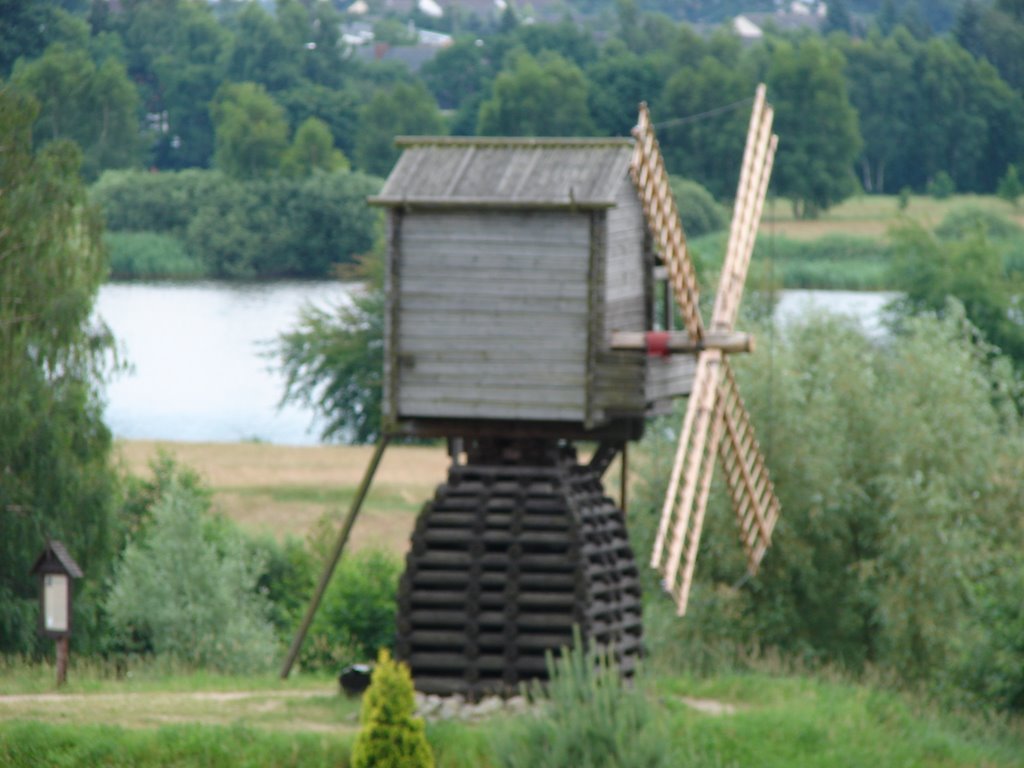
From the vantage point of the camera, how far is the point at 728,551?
34188 millimetres

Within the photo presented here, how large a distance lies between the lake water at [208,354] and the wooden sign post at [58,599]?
1515 inches

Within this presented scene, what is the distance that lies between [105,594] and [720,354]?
1515 centimetres

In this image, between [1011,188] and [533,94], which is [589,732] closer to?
[533,94]

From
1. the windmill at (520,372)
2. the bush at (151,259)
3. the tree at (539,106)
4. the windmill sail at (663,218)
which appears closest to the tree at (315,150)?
the tree at (539,106)

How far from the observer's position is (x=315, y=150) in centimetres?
8556

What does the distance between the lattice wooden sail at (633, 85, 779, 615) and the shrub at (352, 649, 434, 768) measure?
334 cm

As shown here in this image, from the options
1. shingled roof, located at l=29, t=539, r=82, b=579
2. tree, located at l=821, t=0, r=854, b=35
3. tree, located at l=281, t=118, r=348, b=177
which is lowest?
shingled roof, located at l=29, t=539, r=82, b=579

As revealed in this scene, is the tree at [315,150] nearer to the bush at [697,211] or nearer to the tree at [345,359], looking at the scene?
the bush at [697,211]

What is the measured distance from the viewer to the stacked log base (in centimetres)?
2478

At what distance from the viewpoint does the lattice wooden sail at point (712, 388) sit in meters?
24.9

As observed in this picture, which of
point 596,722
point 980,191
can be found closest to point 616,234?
point 596,722

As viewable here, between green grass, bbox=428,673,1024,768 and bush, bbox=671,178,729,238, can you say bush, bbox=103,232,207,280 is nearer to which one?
bush, bbox=671,178,729,238

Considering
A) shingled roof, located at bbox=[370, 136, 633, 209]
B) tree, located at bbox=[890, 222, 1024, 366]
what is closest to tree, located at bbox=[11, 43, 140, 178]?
tree, located at bbox=[890, 222, 1024, 366]

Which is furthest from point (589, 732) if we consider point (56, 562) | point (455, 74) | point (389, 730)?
point (455, 74)
